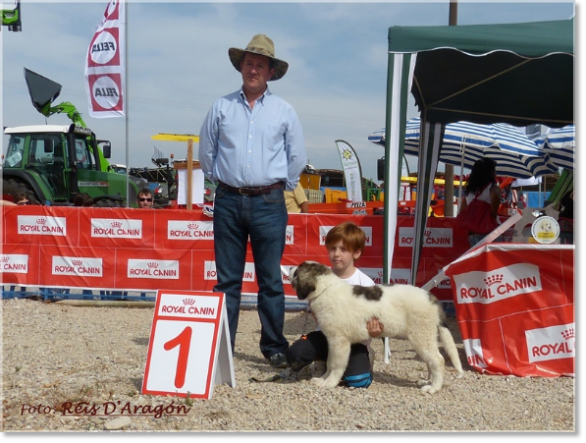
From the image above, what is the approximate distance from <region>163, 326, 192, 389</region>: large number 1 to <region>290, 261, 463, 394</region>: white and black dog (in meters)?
0.84

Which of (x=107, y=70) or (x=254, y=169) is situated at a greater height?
(x=107, y=70)

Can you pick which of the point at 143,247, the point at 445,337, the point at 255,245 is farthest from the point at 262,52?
the point at 143,247

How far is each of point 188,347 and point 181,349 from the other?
0.16ft

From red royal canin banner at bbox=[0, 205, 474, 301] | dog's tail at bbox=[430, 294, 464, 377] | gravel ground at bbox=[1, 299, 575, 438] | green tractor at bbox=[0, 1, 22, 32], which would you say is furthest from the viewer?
green tractor at bbox=[0, 1, 22, 32]

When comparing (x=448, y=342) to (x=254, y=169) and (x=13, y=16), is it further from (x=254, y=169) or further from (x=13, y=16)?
(x=13, y=16)

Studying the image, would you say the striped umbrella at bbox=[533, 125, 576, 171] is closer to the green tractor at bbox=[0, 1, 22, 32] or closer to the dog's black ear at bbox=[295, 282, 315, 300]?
the dog's black ear at bbox=[295, 282, 315, 300]

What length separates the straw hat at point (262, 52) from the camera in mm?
4836

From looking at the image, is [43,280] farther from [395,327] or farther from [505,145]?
[505,145]

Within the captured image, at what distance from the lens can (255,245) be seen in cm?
497

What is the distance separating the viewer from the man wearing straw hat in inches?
189

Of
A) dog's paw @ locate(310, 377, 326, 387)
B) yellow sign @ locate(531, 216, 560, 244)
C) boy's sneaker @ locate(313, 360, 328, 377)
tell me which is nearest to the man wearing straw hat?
boy's sneaker @ locate(313, 360, 328, 377)

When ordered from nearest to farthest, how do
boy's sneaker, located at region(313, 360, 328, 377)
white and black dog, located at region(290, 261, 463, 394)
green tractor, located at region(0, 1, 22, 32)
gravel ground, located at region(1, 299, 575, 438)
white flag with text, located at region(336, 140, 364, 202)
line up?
Answer: gravel ground, located at region(1, 299, 575, 438) → white and black dog, located at region(290, 261, 463, 394) → boy's sneaker, located at region(313, 360, 328, 377) → green tractor, located at region(0, 1, 22, 32) → white flag with text, located at region(336, 140, 364, 202)

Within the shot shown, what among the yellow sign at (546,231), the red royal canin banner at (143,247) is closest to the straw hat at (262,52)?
the yellow sign at (546,231)

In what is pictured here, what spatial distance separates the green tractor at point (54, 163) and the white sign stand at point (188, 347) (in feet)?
40.7
